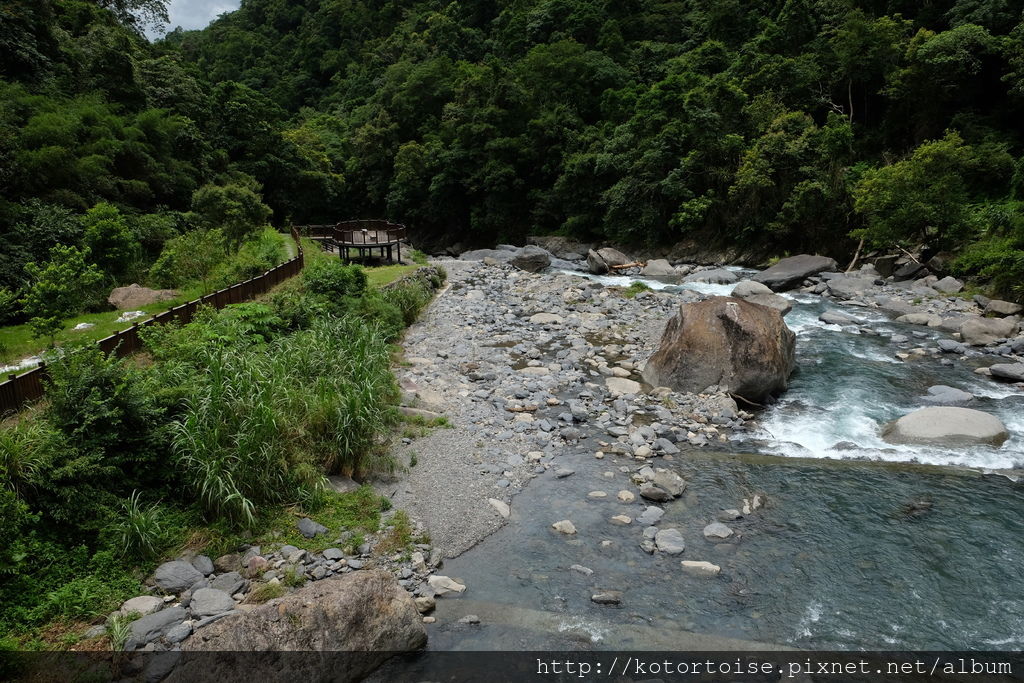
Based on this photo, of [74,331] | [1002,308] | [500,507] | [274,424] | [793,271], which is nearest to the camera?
[274,424]

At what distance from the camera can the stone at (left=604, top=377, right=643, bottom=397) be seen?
1398 cm

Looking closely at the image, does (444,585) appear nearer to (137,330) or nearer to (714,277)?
(137,330)

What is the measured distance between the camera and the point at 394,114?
49906 mm

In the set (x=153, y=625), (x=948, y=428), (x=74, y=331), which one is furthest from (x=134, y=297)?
(x=948, y=428)

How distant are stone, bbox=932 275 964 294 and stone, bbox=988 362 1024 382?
7654 millimetres

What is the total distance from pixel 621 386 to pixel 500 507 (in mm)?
5782

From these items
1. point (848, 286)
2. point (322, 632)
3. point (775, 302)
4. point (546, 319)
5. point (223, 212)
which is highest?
point (223, 212)

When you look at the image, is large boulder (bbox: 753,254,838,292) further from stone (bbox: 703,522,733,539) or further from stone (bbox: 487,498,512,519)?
stone (bbox: 487,498,512,519)

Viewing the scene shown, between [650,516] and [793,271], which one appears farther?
[793,271]

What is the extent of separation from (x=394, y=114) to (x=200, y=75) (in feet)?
47.9

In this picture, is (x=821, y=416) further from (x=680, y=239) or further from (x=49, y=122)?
(x=49, y=122)

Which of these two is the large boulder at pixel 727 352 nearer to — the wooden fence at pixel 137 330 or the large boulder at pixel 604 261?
the wooden fence at pixel 137 330

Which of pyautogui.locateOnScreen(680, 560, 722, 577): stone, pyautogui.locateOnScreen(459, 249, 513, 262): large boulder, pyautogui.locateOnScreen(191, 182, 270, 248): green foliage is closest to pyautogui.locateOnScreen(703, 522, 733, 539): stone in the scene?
pyautogui.locateOnScreen(680, 560, 722, 577): stone

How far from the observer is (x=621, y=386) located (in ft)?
46.8
